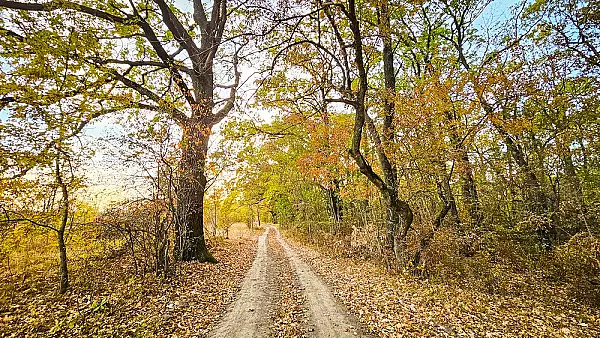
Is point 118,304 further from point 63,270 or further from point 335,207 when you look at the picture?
point 335,207

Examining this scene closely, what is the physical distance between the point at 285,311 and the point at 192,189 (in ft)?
18.1

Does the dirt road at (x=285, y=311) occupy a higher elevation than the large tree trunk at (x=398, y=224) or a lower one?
lower

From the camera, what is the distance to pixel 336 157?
14734 mm

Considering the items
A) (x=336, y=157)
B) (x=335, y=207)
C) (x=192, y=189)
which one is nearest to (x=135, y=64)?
(x=192, y=189)

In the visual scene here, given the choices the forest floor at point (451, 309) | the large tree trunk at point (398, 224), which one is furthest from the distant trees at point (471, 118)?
the forest floor at point (451, 309)

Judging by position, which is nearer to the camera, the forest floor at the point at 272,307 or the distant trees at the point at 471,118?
the forest floor at the point at 272,307

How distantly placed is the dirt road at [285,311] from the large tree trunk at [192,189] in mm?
2700

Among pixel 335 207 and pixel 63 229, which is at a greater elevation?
pixel 63 229

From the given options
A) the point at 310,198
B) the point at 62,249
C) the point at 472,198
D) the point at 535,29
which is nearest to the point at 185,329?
the point at 62,249

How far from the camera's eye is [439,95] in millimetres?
9812

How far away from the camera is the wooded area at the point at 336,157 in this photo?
23.5 feet

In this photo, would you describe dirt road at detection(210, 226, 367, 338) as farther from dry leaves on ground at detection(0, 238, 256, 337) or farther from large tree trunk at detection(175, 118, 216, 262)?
large tree trunk at detection(175, 118, 216, 262)

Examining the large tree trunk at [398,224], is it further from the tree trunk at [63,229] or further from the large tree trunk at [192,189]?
the tree trunk at [63,229]

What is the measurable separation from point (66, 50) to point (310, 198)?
56.6ft
